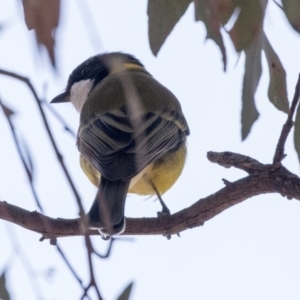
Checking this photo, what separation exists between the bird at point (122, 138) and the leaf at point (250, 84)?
383 millimetres

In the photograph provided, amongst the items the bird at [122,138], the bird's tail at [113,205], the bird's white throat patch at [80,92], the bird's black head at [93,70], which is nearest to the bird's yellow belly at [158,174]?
the bird at [122,138]

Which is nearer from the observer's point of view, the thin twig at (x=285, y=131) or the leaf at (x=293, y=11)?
the leaf at (x=293, y=11)

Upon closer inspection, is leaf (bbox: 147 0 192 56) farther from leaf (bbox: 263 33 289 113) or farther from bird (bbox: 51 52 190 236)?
bird (bbox: 51 52 190 236)

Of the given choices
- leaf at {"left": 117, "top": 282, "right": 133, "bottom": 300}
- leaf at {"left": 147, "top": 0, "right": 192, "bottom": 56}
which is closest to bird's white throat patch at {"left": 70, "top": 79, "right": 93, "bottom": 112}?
leaf at {"left": 147, "top": 0, "right": 192, "bottom": 56}

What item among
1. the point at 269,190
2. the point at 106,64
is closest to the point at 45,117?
the point at 269,190

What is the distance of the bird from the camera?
8.43ft

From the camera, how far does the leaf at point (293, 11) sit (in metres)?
1.36

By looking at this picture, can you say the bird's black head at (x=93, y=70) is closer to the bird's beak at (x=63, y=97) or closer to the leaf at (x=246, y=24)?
the bird's beak at (x=63, y=97)

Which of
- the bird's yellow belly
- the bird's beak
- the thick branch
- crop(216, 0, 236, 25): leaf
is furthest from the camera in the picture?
the bird's beak

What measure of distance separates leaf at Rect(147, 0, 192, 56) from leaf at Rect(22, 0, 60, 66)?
53 centimetres

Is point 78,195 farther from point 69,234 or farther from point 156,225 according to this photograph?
point 156,225

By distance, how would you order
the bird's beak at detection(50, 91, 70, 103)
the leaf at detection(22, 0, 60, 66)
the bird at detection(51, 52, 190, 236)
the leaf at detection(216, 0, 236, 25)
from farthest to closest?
the bird's beak at detection(50, 91, 70, 103) < the bird at detection(51, 52, 190, 236) < the leaf at detection(216, 0, 236, 25) < the leaf at detection(22, 0, 60, 66)

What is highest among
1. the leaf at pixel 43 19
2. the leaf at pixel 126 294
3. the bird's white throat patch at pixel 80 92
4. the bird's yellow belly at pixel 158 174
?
the bird's white throat patch at pixel 80 92

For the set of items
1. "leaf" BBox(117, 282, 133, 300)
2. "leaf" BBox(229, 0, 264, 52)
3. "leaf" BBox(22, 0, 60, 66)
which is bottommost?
"leaf" BBox(117, 282, 133, 300)
